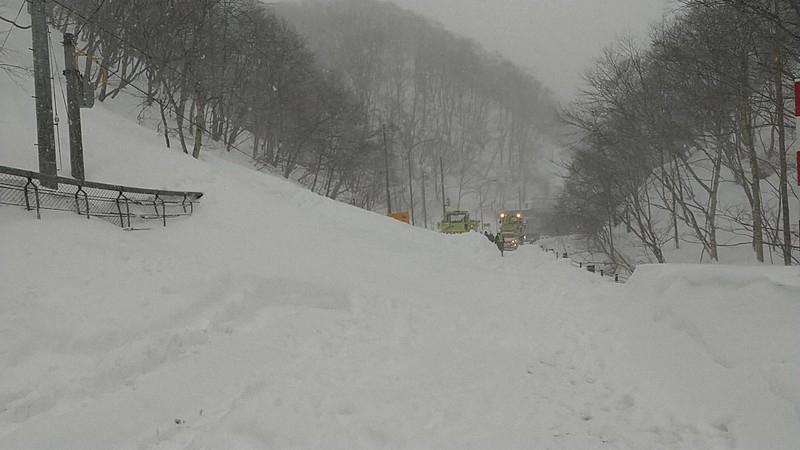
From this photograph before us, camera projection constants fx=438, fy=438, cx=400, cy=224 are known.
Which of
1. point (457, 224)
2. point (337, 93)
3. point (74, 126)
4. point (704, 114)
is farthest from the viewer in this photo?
point (337, 93)

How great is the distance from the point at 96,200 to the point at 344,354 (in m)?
5.67

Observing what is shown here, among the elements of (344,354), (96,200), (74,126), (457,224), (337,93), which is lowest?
(344,354)

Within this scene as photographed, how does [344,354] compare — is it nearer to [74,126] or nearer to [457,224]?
[74,126]

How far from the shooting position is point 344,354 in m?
5.61

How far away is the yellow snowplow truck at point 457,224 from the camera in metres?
32.0

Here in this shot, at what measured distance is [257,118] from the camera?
30.2 metres

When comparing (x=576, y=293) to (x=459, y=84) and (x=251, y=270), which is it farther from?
(x=459, y=84)

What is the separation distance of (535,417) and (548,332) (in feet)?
11.1

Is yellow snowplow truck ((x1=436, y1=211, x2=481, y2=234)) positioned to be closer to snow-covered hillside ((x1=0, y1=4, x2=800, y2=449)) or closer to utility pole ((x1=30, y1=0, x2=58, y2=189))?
snow-covered hillside ((x1=0, y1=4, x2=800, y2=449))

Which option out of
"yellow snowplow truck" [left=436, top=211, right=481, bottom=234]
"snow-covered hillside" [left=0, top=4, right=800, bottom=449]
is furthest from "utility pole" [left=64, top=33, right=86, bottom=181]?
"yellow snowplow truck" [left=436, top=211, right=481, bottom=234]

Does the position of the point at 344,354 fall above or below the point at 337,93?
below

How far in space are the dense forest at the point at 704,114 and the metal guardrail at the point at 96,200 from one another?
11171 mm

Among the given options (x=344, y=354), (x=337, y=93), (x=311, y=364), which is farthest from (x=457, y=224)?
(x=311, y=364)

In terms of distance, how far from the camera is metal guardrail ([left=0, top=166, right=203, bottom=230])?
631 centimetres
